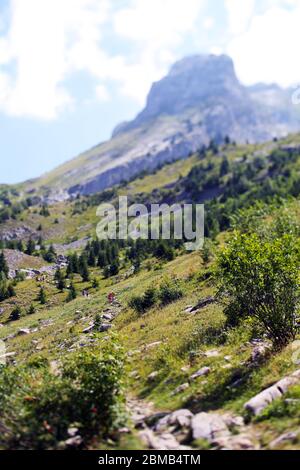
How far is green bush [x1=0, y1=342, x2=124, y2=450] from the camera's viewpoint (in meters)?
14.9

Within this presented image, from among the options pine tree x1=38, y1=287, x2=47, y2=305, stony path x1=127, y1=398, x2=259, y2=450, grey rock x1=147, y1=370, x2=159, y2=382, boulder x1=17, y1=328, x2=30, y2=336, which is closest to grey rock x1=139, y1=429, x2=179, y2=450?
stony path x1=127, y1=398, x2=259, y2=450

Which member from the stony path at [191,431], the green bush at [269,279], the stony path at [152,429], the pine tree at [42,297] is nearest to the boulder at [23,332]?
the pine tree at [42,297]

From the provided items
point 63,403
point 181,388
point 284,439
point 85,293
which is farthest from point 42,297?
point 284,439

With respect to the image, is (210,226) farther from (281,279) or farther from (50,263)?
(281,279)

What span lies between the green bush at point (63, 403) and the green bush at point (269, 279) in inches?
348

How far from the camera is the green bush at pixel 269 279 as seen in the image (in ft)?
74.8

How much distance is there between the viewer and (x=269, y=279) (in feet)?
75.7

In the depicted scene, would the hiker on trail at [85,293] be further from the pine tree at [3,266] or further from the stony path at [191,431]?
the stony path at [191,431]

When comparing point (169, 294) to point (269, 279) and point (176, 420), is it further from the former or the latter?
point (176, 420)

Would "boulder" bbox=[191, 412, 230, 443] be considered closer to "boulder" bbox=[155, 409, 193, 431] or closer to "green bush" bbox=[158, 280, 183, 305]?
"boulder" bbox=[155, 409, 193, 431]

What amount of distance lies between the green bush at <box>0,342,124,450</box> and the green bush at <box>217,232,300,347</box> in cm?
884

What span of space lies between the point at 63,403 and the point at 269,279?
12.1 m
